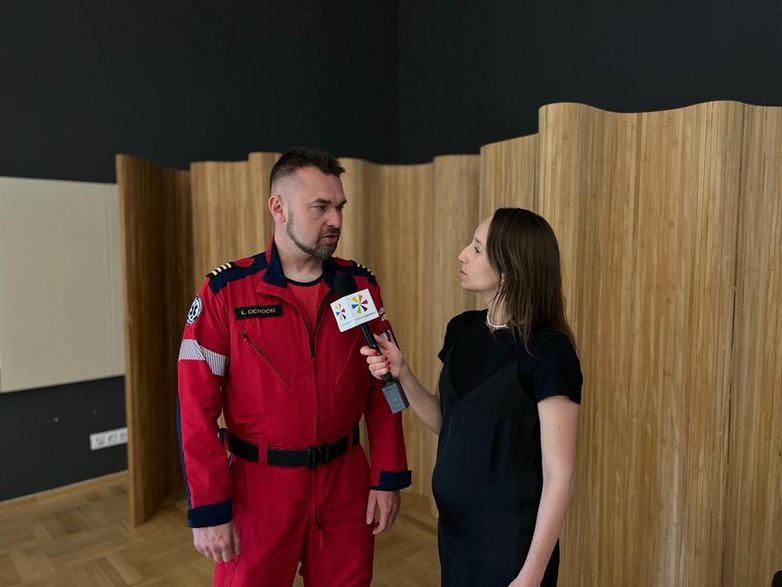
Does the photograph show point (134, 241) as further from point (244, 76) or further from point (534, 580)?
point (534, 580)

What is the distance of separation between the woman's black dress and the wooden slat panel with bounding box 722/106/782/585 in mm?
1245

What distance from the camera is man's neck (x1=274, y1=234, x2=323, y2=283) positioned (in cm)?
167

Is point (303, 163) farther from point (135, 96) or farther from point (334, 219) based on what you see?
point (135, 96)

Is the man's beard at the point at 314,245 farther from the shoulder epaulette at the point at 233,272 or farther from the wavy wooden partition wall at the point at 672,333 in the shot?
the wavy wooden partition wall at the point at 672,333

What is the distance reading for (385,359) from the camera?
141 cm

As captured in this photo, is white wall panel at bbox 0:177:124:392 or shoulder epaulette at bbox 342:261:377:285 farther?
white wall panel at bbox 0:177:124:392

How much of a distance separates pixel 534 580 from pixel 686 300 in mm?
1325

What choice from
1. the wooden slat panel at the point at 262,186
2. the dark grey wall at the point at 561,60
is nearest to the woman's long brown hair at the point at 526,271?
the wooden slat panel at the point at 262,186

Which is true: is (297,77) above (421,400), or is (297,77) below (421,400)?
above

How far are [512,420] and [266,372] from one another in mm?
686

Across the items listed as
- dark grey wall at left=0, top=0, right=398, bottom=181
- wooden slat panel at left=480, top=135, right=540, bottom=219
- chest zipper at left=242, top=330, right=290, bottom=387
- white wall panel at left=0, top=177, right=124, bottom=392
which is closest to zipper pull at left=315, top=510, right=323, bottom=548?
chest zipper at left=242, top=330, right=290, bottom=387

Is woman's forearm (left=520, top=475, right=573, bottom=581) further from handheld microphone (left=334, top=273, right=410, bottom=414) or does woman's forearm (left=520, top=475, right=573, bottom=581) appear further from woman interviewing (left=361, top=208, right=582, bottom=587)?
handheld microphone (left=334, top=273, right=410, bottom=414)

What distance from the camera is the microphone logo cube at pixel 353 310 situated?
1.46 m

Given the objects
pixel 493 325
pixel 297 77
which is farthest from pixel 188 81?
pixel 493 325
